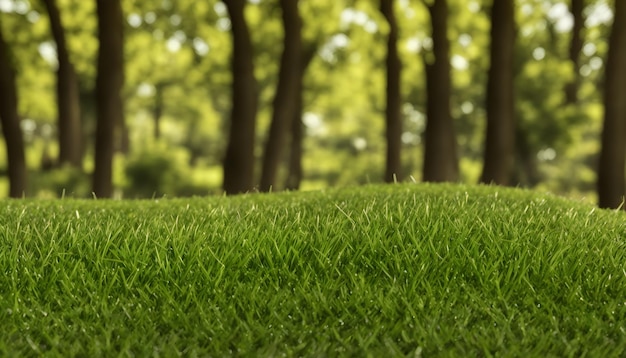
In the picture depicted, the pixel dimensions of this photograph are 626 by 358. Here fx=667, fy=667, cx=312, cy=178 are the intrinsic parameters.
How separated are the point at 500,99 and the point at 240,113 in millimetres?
6202

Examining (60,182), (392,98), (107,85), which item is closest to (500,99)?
(392,98)

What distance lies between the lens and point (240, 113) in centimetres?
1583

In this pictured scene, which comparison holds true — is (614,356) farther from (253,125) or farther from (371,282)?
(253,125)

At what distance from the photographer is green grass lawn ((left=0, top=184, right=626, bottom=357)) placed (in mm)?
3812

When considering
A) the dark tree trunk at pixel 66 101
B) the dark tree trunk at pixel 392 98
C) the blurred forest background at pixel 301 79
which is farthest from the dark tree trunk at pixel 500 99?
the dark tree trunk at pixel 66 101

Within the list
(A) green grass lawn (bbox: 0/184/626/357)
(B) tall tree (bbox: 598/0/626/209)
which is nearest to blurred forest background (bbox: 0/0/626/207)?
(B) tall tree (bbox: 598/0/626/209)

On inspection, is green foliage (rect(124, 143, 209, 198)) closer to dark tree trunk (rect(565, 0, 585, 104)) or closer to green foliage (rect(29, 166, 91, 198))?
green foliage (rect(29, 166, 91, 198))

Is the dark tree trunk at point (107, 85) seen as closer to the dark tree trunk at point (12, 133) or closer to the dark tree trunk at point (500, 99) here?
the dark tree trunk at point (12, 133)

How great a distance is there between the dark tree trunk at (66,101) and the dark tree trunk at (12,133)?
163 centimetres

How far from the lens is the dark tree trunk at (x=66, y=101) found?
1984 cm

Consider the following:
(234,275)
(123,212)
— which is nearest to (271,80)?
(123,212)

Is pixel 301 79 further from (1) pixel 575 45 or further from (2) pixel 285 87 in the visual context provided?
(1) pixel 575 45

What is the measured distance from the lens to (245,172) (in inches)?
623

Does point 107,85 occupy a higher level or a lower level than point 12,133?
higher
